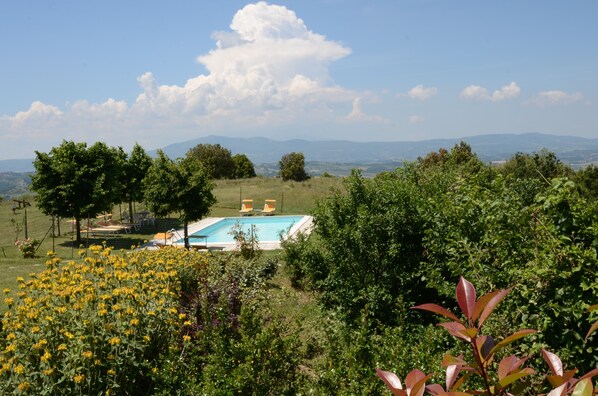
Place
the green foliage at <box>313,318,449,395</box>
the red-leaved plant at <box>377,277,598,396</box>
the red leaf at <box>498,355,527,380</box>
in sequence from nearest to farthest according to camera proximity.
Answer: the red-leaved plant at <box>377,277,598,396</box> < the red leaf at <box>498,355,527,380</box> < the green foliage at <box>313,318,449,395</box>

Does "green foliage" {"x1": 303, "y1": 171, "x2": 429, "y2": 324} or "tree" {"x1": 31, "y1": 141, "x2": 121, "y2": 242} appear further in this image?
"tree" {"x1": 31, "y1": 141, "x2": 121, "y2": 242}

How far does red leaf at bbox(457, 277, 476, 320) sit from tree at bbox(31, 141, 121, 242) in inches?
728

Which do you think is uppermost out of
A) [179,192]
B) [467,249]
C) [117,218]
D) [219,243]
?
[467,249]

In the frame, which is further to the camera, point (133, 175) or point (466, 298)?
point (133, 175)

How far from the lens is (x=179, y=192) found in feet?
55.1

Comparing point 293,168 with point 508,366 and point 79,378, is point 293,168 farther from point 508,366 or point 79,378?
point 508,366

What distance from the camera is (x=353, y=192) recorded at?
7.46m

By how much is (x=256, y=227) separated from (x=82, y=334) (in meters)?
18.7

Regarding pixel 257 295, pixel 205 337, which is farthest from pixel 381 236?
pixel 205 337

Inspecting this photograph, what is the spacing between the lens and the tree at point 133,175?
22703mm

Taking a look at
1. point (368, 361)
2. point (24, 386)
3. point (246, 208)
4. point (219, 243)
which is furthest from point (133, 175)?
point (368, 361)

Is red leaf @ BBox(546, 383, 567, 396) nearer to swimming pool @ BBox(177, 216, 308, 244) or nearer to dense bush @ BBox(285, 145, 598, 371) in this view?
dense bush @ BBox(285, 145, 598, 371)

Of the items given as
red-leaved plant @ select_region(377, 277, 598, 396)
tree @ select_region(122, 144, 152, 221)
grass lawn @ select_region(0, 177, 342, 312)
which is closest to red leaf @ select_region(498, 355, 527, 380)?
red-leaved plant @ select_region(377, 277, 598, 396)

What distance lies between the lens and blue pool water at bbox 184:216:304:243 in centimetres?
2111
